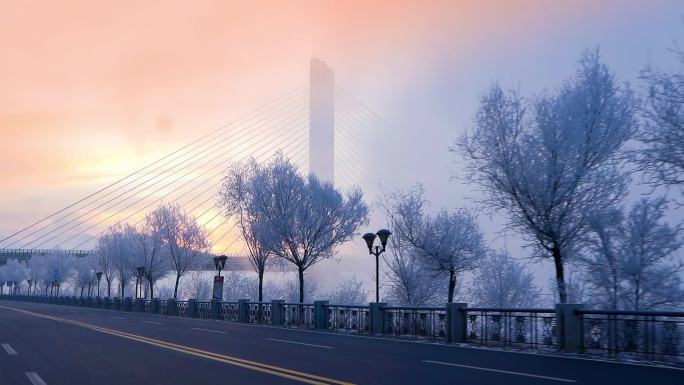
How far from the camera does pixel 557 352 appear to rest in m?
18.8

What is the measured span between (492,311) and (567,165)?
6404mm

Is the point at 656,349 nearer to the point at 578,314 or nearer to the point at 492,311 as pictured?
the point at 578,314

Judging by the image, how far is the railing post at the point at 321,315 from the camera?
32.5 metres

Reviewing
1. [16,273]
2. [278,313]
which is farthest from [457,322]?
[16,273]

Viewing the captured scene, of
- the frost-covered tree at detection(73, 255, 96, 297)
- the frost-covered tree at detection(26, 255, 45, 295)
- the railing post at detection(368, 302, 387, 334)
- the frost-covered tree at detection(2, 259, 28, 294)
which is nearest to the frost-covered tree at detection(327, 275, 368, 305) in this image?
the railing post at detection(368, 302, 387, 334)

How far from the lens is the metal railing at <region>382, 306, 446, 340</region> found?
24.6m

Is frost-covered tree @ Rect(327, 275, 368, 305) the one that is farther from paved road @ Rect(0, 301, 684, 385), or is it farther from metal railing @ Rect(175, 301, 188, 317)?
paved road @ Rect(0, 301, 684, 385)

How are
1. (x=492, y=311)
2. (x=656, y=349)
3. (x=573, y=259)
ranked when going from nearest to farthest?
(x=656, y=349) < (x=492, y=311) < (x=573, y=259)

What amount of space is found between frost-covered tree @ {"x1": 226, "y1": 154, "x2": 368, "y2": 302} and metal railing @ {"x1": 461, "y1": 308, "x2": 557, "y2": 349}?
89.0 feet

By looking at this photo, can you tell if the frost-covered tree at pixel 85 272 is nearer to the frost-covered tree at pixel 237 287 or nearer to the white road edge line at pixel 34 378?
the frost-covered tree at pixel 237 287

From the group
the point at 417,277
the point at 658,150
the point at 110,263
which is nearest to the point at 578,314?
the point at 658,150

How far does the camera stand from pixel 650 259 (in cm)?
2708

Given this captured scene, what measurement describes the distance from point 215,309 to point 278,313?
381 inches

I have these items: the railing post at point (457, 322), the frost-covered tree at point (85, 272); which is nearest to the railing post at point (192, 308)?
the railing post at point (457, 322)
